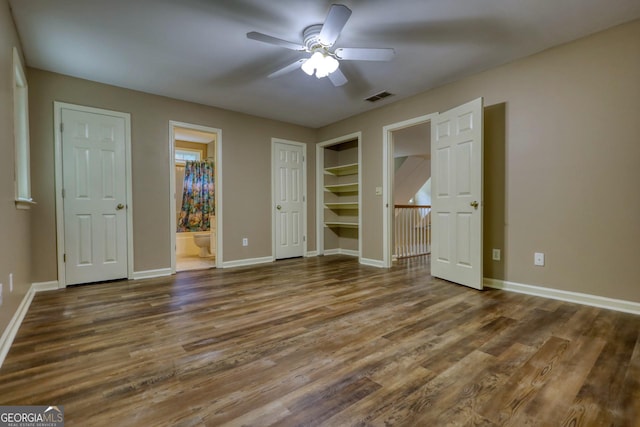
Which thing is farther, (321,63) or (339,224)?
(339,224)

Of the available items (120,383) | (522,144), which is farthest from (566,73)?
(120,383)

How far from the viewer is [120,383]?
1441 mm

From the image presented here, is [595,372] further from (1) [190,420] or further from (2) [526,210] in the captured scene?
(1) [190,420]

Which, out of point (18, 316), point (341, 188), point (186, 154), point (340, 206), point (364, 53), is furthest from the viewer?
point (186, 154)

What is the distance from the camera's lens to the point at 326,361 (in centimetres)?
165

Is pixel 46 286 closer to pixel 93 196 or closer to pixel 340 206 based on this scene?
pixel 93 196

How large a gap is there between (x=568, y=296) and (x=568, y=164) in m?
1.23

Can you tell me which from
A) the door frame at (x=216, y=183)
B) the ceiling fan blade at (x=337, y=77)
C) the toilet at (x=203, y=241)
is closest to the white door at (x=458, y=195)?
the ceiling fan blade at (x=337, y=77)

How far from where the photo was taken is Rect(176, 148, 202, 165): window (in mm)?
6734

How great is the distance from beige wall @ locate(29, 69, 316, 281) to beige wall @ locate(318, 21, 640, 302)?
9.95 ft

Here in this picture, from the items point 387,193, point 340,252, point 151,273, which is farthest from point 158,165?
point 340,252

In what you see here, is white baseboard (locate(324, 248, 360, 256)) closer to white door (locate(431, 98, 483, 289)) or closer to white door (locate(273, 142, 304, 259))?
white door (locate(273, 142, 304, 259))

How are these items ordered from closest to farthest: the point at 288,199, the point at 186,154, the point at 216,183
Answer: the point at 216,183 < the point at 288,199 < the point at 186,154

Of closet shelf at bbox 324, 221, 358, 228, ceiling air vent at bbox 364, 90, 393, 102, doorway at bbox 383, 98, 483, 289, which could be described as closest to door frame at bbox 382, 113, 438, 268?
ceiling air vent at bbox 364, 90, 393, 102
